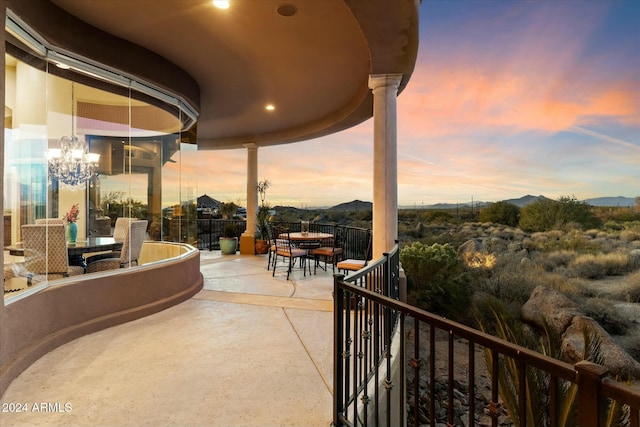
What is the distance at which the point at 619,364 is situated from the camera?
438cm

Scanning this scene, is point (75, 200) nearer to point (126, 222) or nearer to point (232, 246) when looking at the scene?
point (126, 222)

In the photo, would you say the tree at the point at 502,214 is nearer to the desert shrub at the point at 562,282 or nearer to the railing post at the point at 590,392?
the desert shrub at the point at 562,282

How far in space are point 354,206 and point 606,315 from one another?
26.3 feet

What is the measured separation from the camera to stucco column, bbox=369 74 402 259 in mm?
3740

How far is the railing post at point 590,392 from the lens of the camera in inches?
27.2

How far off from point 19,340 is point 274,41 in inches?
140

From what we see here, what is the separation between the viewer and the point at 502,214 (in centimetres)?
999

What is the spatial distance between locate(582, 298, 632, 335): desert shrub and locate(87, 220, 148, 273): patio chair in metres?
7.81

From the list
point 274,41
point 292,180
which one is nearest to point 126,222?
point 274,41

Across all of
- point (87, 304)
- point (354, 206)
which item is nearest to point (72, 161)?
point (87, 304)

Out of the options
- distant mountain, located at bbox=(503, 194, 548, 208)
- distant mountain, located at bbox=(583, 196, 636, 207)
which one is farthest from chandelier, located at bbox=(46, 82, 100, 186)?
distant mountain, located at bbox=(583, 196, 636, 207)

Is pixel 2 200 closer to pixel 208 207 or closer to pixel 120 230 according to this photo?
pixel 120 230

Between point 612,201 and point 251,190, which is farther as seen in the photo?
point 251,190

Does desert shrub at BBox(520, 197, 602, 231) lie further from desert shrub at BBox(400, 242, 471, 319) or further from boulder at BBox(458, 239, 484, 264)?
desert shrub at BBox(400, 242, 471, 319)
